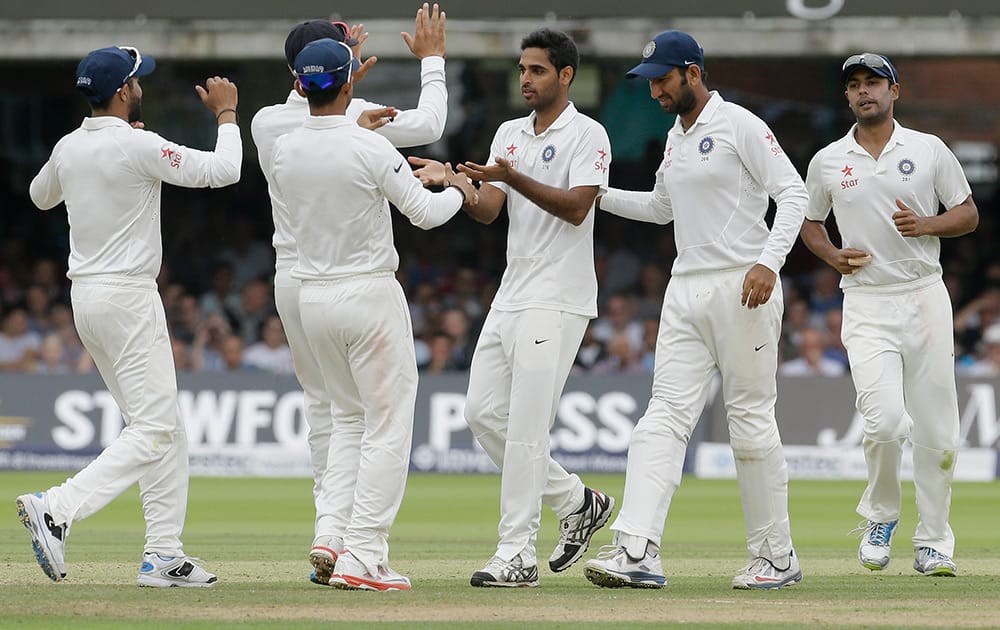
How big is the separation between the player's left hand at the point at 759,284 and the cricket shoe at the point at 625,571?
1.16 meters

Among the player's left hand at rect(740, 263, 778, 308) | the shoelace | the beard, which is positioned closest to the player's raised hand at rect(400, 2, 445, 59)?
the beard

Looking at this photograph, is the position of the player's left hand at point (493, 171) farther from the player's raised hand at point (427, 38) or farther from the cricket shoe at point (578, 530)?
the cricket shoe at point (578, 530)

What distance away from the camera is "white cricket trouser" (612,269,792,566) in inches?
284

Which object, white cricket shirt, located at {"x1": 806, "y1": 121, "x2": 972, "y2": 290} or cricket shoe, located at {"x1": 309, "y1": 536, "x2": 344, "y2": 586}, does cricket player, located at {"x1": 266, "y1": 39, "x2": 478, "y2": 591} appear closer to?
cricket shoe, located at {"x1": 309, "y1": 536, "x2": 344, "y2": 586}

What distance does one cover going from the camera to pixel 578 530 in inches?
303

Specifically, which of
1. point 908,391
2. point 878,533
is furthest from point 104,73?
point 878,533

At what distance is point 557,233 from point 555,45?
84 cm

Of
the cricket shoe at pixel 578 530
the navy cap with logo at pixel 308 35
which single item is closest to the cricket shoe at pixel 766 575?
the cricket shoe at pixel 578 530

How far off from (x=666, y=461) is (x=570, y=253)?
1.02m

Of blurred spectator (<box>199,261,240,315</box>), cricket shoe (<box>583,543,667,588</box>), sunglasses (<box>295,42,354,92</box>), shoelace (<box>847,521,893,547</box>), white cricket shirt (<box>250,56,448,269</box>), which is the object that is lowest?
cricket shoe (<box>583,543,667,588</box>)

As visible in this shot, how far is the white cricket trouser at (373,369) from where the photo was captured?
22.7ft

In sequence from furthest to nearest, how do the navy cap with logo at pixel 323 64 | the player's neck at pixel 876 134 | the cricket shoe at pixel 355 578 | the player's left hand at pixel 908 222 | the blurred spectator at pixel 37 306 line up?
1. the blurred spectator at pixel 37 306
2. the player's neck at pixel 876 134
3. the player's left hand at pixel 908 222
4. the cricket shoe at pixel 355 578
5. the navy cap with logo at pixel 323 64

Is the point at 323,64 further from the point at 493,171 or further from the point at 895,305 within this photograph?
the point at 895,305

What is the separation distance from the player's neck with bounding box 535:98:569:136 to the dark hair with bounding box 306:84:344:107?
1.01 metres
